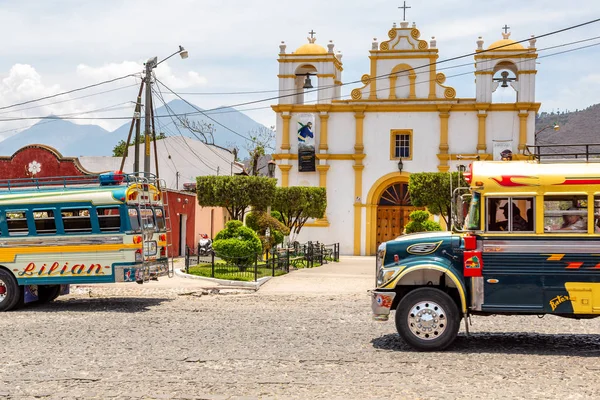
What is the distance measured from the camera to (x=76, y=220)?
57.3ft

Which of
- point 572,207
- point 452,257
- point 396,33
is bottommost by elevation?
point 452,257

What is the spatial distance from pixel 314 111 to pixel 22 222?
32853mm

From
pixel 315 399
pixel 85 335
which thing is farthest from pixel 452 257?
pixel 85 335

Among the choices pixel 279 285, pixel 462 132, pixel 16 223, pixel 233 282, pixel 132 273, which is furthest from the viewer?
pixel 462 132

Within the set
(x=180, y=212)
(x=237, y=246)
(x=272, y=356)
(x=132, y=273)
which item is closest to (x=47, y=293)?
(x=132, y=273)

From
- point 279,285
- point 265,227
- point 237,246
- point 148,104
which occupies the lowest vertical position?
point 279,285

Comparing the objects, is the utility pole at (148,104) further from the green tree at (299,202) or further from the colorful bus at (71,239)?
the green tree at (299,202)

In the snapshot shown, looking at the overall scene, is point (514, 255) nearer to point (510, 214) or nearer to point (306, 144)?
point (510, 214)

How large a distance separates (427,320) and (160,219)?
9.05 m

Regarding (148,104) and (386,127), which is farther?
(386,127)

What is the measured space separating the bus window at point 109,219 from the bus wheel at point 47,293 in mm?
2492

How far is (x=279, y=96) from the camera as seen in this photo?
49.7m

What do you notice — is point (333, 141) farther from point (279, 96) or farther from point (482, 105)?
point (482, 105)

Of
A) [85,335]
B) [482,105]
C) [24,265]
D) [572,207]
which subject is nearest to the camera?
[572,207]
